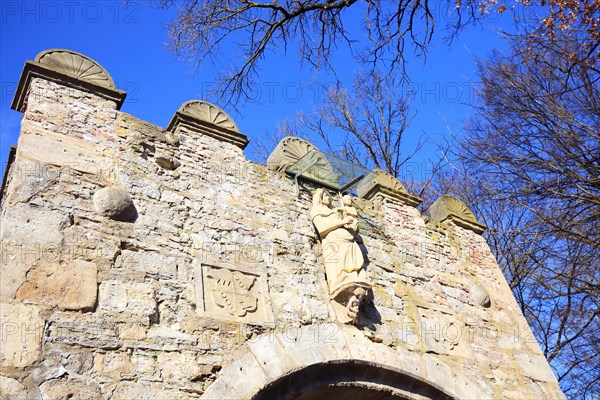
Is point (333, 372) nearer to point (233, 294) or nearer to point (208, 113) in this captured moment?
point (233, 294)

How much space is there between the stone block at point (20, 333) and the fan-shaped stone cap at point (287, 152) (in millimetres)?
2848

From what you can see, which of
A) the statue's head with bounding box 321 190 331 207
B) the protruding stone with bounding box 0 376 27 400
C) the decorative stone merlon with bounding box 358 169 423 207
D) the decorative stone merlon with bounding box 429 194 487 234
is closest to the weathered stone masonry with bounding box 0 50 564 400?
the protruding stone with bounding box 0 376 27 400

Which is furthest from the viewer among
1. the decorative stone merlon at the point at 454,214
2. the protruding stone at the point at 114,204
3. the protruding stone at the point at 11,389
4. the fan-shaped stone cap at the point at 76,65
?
the decorative stone merlon at the point at 454,214

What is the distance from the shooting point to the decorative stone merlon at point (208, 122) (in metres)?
5.45

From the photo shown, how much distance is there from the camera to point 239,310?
175 inches

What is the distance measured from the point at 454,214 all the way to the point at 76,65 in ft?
14.1

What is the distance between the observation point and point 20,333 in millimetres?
3484

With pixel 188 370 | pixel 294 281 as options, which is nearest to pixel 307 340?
pixel 294 281

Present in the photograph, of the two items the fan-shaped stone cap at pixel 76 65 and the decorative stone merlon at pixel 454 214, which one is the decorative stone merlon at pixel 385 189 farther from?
the fan-shaped stone cap at pixel 76 65

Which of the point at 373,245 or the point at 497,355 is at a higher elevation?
the point at 373,245

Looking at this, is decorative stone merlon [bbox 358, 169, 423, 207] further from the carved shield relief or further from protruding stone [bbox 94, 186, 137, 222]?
protruding stone [bbox 94, 186, 137, 222]

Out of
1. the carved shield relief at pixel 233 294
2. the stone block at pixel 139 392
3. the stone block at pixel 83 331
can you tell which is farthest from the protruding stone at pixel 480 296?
the stone block at pixel 83 331

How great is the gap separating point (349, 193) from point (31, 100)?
124 inches

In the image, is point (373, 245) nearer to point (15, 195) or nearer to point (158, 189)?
point (158, 189)
